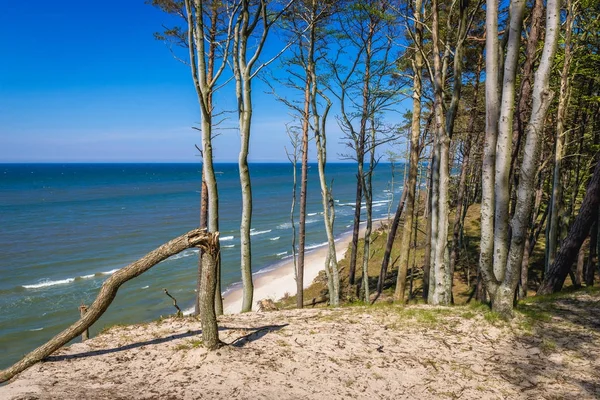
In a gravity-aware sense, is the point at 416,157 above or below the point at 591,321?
above

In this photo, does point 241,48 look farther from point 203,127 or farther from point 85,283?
point 85,283

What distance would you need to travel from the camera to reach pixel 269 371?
16.1 ft

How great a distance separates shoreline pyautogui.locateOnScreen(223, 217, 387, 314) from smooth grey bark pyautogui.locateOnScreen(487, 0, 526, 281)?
12.8m

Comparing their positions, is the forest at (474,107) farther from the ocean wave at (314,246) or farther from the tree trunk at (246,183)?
the ocean wave at (314,246)

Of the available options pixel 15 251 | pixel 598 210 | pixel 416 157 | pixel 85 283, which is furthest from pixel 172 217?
pixel 598 210

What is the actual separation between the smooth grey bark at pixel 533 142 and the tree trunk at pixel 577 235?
3.75 metres

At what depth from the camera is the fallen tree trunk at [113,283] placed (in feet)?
16.1

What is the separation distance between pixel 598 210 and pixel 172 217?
132ft

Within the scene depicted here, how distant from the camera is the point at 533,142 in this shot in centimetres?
561

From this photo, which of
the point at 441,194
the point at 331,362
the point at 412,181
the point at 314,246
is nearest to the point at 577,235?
the point at 441,194

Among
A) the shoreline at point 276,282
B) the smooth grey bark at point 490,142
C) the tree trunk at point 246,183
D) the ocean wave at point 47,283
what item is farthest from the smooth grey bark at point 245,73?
the ocean wave at point 47,283

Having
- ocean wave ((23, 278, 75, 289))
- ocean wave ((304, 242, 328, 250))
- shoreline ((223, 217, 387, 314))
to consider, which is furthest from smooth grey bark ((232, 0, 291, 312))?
ocean wave ((304, 242, 328, 250))

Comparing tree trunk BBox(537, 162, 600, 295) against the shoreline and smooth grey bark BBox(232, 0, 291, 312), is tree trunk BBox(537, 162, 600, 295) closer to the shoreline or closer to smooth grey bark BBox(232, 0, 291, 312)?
smooth grey bark BBox(232, 0, 291, 312)

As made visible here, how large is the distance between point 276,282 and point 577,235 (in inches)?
606
